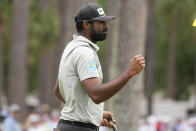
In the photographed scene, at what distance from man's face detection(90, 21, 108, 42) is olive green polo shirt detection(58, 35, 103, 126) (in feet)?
0.24

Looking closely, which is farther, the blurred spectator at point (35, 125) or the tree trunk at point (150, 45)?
the tree trunk at point (150, 45)

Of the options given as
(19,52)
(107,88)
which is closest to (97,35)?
Answer: (107,88)

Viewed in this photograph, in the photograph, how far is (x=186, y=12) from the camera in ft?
164

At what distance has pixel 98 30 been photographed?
7312mm

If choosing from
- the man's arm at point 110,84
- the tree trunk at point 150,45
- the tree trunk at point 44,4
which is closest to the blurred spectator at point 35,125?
the man's arm at point 110,84

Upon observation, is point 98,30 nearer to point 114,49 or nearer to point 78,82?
point 78,82

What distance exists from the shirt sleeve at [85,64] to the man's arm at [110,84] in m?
0.05

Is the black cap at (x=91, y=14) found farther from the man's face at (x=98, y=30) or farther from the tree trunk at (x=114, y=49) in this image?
the tree trunk at (x=114, y=49)

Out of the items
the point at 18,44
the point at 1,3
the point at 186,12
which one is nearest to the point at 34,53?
the point at 1,3

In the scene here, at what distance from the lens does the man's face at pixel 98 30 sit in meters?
7.30

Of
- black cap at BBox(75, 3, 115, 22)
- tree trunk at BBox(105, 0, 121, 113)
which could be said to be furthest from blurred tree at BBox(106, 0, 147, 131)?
black cap at BBox(75, 3, 115, 22)

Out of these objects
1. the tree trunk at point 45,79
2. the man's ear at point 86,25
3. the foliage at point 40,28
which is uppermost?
the man's ear at point 86,25

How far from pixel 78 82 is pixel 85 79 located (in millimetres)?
174

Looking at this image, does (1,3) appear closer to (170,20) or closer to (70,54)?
(170,20)
